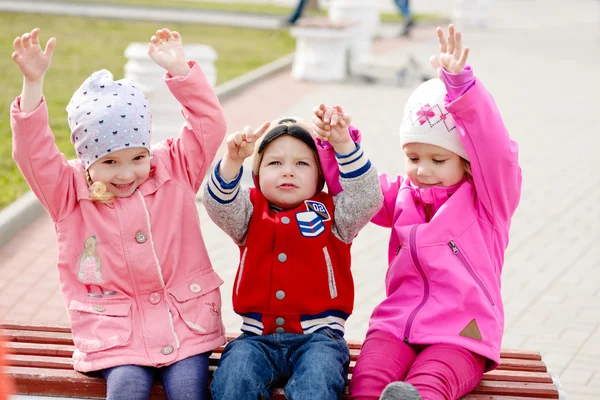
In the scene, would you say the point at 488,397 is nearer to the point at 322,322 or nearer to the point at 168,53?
the point at 322,322

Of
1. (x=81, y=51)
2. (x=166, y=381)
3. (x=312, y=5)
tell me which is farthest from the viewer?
(x=312, y=5)

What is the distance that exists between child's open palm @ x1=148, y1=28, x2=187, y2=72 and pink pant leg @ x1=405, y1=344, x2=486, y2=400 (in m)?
1.32

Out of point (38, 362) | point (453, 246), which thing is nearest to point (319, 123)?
point (453, 246)

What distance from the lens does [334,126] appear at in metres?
3.17

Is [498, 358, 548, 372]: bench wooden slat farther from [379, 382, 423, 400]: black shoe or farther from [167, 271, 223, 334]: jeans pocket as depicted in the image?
[167, 271, 223, 334]: jeans pocket

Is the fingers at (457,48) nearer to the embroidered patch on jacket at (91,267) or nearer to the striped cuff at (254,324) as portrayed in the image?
the striped cuff at (254,324)

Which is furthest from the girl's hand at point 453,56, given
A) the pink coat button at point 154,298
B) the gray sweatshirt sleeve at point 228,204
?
the pink coat button at point 154,298

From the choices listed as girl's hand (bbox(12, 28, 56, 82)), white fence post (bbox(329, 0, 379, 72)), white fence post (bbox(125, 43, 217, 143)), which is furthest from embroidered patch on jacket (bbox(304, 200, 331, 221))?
white fence post (bbox(329, 0, 379, 72))

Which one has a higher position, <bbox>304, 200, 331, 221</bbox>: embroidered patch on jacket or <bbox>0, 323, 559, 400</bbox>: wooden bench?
<bbox>304, 200, 331, 221</bbox>: embroidered patch on jacket

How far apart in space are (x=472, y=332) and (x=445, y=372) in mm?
199

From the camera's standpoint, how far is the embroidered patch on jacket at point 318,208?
3.33 m

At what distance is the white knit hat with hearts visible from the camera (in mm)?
3342

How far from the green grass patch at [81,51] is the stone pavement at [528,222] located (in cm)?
164

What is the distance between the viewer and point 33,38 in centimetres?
317
